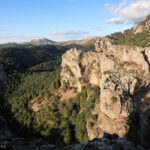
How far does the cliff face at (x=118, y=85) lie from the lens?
38781mm

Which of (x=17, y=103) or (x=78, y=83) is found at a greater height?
(x=78, y=83)

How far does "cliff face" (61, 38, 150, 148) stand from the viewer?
38781 millimetres

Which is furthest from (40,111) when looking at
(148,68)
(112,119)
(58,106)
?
(148,68)

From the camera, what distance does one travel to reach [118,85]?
4762 cm

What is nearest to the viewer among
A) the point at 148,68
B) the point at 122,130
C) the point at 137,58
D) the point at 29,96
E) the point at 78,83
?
the point at 122,130

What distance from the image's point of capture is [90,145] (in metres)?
16.6

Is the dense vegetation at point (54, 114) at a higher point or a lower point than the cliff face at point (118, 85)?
lower

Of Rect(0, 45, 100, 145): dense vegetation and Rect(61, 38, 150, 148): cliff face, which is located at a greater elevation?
Rect(61, 38, 150, 148): cliff face

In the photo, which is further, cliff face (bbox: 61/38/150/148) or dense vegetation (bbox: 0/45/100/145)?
dense vegetation (bbox: 0/45/100/145)

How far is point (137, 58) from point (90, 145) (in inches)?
1965

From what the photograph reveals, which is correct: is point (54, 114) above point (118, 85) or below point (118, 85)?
below

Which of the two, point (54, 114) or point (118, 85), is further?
point (54, 114)

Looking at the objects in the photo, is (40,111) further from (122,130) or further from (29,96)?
(122,130)

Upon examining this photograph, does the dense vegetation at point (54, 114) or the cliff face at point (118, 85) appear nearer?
the cliff face at point (118, 85)
